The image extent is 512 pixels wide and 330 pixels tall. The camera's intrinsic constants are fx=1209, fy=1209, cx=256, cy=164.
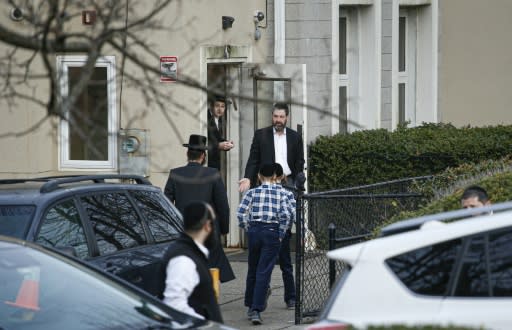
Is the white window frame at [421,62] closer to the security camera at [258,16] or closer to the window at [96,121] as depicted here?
the security camera at [258,16]

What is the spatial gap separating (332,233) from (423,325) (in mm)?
4211

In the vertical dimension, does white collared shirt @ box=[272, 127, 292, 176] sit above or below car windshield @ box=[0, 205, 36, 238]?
above

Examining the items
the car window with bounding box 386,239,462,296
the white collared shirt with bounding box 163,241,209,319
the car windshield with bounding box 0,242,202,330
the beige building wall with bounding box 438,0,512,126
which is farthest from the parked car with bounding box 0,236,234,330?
the beige building wall with bounding box 438,0,512,126

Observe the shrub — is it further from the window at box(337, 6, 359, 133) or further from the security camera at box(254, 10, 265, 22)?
the window at box(337, 6, 359, 133)

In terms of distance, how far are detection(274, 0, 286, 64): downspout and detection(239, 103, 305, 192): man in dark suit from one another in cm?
246

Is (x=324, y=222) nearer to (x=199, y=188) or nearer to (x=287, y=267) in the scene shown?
(x=287, y=267)

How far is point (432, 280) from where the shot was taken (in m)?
6.47

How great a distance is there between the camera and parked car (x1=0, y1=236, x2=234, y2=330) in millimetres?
6754

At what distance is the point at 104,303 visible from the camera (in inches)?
275

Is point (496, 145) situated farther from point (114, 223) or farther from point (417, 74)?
point (114, 223)

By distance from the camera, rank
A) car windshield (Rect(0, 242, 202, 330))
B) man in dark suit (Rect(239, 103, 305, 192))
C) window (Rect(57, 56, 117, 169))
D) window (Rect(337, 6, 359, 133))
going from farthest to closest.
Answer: window (Rect(337, 6, 359, 133)), window (Rect(57, 56, 117, 169)), man in dark suit (Rect(239, 103, 305, 192)), car windshield (Rect(0, 242, 202, 330))

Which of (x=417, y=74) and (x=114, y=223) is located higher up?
(x=417, y=74)

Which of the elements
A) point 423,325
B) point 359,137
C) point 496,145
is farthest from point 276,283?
point 423,325

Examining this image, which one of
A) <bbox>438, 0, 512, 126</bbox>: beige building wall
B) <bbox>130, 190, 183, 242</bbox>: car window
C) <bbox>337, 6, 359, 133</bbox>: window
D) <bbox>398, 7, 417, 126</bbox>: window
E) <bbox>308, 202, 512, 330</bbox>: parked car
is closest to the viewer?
<bbox>308, 202, 512, 330</bbox>: parked car
